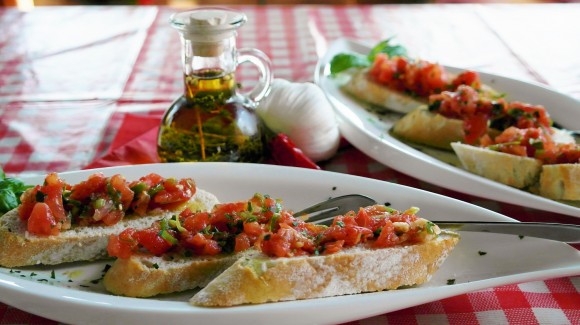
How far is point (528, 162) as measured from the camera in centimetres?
254

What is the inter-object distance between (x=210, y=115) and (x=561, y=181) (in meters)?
1.35

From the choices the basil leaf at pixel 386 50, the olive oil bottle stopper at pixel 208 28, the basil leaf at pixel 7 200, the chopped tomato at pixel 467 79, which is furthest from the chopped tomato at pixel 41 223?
the basil leaf at pixel 386 50

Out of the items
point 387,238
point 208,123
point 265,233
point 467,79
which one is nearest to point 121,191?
point 265,233

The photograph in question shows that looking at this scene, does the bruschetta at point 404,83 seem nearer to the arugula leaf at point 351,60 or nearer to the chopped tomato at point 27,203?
the arugula leaf at point 351,60

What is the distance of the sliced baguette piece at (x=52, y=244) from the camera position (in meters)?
1.99

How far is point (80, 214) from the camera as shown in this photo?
6.97 feet

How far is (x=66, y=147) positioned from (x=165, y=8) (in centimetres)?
247

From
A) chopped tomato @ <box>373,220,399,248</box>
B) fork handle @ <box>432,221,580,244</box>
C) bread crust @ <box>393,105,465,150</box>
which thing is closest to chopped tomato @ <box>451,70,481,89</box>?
bread crust @ <box>393,105,465,150</box>

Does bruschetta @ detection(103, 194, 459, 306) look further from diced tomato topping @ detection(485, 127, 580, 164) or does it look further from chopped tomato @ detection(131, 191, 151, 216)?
diced tomato topping @ detection(485, 127, 580, 164)

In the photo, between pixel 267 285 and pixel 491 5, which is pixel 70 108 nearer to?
pixel 267 285

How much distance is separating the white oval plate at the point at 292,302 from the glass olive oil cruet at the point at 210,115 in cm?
22

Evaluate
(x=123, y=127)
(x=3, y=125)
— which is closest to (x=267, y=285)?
(x=123, y=127)

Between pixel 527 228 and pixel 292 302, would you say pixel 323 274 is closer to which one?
pixel 292 302

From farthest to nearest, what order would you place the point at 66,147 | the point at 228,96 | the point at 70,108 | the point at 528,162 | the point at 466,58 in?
the point at 466,58
the point at 70,108
the point at 66,147
the point at 228,96
the point at 528,162
